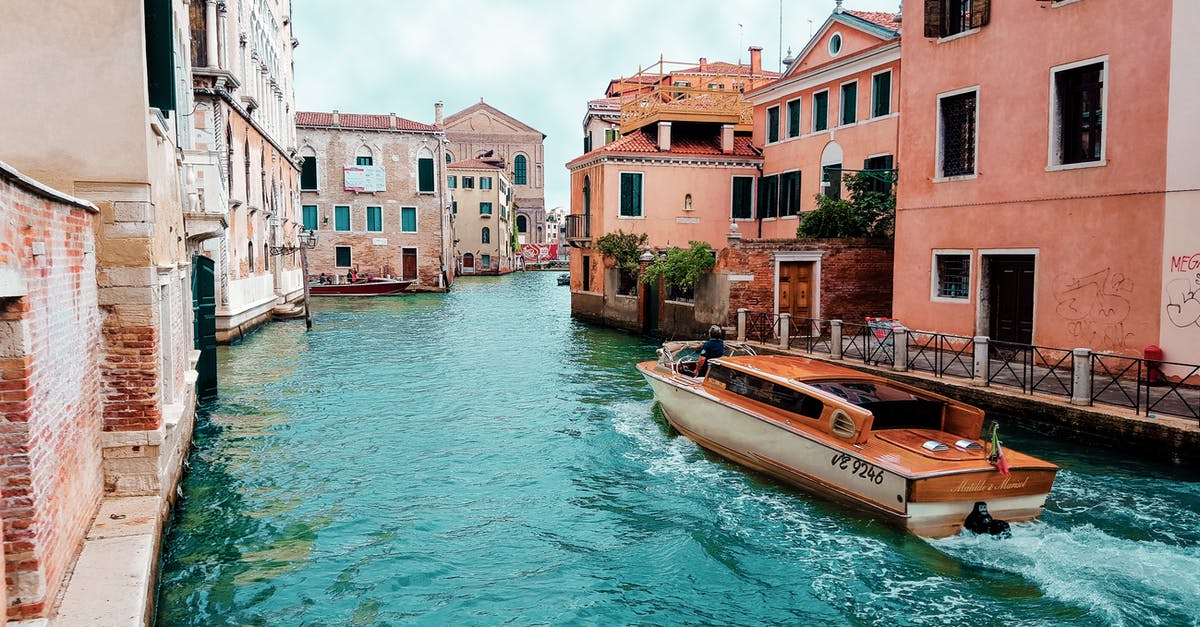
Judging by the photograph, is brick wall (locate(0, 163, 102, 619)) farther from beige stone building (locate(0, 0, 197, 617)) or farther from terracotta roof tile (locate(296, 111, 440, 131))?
terracotta roof tile (locate(296, 111, 440, 131))

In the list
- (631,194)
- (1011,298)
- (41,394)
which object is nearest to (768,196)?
(631,194)

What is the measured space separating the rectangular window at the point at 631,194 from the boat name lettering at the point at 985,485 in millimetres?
20293

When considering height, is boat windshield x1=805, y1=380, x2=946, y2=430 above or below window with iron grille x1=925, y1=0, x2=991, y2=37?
below

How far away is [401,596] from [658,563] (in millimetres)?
2251

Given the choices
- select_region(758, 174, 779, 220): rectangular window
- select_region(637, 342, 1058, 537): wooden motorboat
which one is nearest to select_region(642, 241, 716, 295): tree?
select_region(758, 174, 779, 220): rectangular window

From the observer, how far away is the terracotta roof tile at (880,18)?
22500 millimetres

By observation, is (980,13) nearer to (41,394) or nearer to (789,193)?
(789,193)

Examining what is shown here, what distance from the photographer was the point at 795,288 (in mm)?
19453

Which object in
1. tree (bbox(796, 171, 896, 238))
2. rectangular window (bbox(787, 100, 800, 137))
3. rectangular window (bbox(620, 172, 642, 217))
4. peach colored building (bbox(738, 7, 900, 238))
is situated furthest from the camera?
rectangular window (bbox(620, 172, 642, 217))

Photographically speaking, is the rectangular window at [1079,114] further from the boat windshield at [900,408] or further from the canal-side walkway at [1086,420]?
the boat windshield at [900,408]

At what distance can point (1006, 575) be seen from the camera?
23.3ft

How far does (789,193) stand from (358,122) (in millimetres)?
29694

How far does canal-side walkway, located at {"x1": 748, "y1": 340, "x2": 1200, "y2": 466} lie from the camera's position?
9688 mm

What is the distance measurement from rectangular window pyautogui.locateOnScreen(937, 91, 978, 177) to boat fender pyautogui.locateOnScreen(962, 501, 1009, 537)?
9257mm
